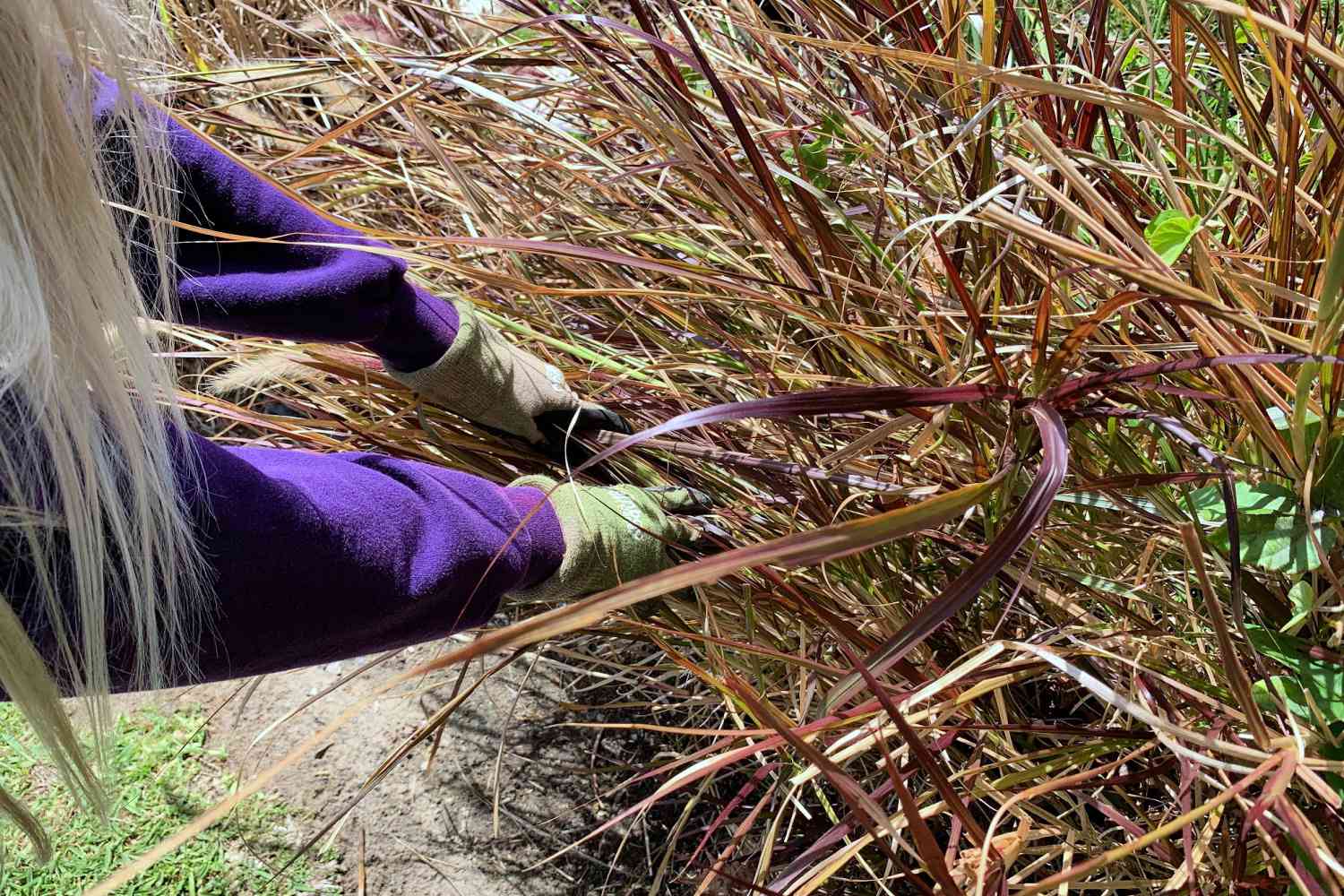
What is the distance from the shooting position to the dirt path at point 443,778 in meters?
1.20

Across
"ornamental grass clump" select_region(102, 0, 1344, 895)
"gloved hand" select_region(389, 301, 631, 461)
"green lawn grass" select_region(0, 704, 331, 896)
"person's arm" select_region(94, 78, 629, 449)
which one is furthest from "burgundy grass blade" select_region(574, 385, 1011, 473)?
"green lawn grass" select_region(0, 704, 331, 896)

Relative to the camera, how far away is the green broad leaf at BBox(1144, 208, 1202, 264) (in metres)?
0.62

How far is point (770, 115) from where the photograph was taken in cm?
114

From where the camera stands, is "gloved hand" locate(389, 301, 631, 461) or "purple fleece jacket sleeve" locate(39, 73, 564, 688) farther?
"gloved hand" locate(389, 301, 631, 461)

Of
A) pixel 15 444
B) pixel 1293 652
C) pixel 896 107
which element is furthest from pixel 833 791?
pixel 15 444

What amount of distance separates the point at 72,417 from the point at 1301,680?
30.6 inches

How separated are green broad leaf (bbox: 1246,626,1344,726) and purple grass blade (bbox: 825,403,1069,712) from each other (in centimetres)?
27

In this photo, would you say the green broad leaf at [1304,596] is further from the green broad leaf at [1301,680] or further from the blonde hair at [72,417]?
the blonde hair at [72,417]

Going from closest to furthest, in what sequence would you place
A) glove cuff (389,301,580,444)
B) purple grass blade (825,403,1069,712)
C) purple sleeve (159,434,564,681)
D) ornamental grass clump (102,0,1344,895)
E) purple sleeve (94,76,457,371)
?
purple grass blade (825,403,1069,712), ornamental grass clump (102,0,1344,895), purple sleeve (159,434,564,681), purple sleeve (94,76,457,371), glove cuff (389,301,580,444)

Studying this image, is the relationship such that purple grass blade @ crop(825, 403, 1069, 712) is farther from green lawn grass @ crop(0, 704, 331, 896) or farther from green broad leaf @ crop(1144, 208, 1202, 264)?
green lawn grass @ crop(0, 704, 331, 896)

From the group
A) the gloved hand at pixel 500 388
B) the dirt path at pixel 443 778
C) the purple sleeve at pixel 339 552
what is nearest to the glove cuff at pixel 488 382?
the gloved hand at pixel 500 388

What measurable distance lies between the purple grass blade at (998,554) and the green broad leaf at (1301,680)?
0.27 meters

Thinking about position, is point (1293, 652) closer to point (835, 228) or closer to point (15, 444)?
point (835, 228)

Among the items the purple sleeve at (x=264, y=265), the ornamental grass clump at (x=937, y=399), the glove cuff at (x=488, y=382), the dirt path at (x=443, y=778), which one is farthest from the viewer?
the dirt path at (x=443, y=778)
